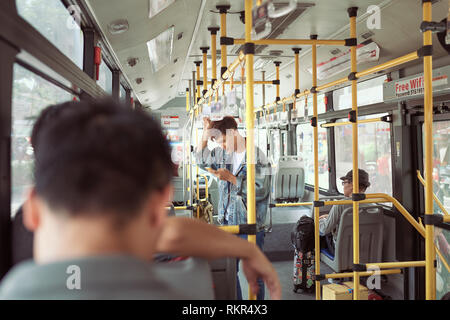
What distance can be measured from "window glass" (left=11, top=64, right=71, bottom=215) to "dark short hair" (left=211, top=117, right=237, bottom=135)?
5.10 ft

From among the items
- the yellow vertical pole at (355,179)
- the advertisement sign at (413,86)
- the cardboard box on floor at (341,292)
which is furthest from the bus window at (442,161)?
the yellow vertical pole at (355,179)

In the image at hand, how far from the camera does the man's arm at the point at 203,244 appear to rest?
36.7 inches

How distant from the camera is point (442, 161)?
370 cm

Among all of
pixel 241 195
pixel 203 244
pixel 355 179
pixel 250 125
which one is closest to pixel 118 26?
pixel 241 195

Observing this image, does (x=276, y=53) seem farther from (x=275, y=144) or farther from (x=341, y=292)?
(x=275, y=144)

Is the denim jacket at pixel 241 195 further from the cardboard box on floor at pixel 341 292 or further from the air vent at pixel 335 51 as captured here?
the air vent at pixel 335 51

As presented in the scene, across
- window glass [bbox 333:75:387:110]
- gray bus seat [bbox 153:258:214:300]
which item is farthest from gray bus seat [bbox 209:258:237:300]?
window glass [bbox 333:75:387:110]

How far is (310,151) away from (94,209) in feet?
23.9

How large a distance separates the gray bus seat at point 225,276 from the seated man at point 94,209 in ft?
2.58

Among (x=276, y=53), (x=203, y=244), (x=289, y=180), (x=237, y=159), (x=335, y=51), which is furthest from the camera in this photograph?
(x=289, y=180)

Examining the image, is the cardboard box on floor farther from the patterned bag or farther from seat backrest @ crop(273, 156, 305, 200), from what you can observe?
seat backrest @ crop(273, 156, 305, 200)

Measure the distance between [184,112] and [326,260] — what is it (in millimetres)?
7626
